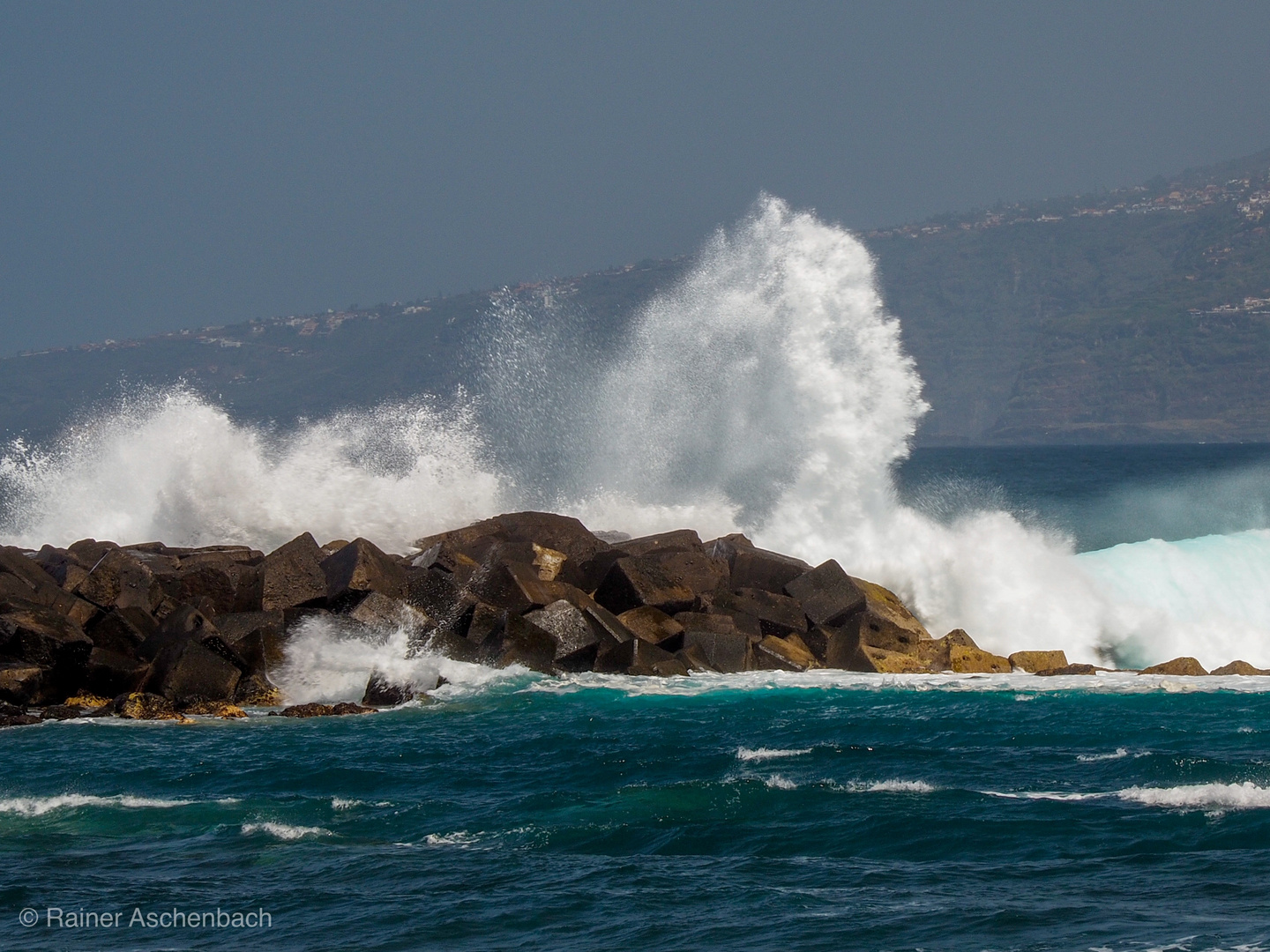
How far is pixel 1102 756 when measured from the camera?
14.8 metres

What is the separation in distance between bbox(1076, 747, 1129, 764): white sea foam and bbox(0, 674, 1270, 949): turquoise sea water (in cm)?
5

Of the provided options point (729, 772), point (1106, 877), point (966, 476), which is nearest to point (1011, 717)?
point (729, 772)

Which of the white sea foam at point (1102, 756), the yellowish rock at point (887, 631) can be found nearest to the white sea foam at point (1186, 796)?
the white sea foam at point (1102, 756)

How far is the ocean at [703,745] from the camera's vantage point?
1048 cm

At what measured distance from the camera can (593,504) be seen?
32.1m

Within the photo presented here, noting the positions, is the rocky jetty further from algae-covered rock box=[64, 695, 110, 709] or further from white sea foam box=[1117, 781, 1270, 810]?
white sea foam box=[1117, 781, 1270, 810]

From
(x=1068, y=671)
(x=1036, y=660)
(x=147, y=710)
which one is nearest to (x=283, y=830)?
(x=147, y=710)

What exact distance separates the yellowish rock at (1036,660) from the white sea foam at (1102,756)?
686cm

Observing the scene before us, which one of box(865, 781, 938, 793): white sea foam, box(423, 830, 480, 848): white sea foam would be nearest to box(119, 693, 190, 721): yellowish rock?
box(423, 830, 480, 848): white sea foam

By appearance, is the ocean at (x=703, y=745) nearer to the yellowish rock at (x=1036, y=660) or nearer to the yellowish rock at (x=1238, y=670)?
the yellowish rock at (x=1036, y=660)

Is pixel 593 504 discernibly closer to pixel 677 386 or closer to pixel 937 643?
pixel 677 386

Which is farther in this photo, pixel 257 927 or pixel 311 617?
pixel 311 617

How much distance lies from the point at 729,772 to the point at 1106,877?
4651 mm

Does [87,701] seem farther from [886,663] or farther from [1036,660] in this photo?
[1036,660]
